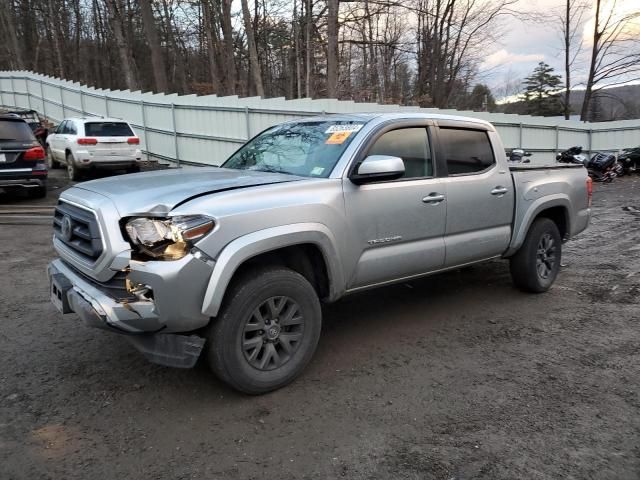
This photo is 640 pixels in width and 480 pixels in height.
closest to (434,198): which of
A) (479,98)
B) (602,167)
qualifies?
(602,167)

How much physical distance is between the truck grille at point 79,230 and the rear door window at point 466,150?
2946mm

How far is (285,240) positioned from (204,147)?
1262cm

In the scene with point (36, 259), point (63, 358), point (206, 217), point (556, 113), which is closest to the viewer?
point (206, 217)

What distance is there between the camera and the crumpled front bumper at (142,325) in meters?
3.03

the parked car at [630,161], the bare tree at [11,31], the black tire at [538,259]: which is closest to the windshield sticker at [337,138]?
the black tire at [538,259]

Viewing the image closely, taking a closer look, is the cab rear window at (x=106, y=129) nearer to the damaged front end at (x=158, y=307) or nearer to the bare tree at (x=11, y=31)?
the damaged front end at (x=158, y=307)

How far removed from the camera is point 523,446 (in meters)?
2.95

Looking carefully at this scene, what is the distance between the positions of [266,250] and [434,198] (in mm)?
1716

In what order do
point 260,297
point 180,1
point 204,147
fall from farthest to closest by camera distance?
point 180,1, point 204,147, point 260,297

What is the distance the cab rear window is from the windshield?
34.0ft

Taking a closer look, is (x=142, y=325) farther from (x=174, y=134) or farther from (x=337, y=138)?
(x=174, y=134)

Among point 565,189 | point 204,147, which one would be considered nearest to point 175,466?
point 565,189

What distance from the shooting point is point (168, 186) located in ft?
11.5

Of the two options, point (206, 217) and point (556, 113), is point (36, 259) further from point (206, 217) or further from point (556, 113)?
point (556, 113)
